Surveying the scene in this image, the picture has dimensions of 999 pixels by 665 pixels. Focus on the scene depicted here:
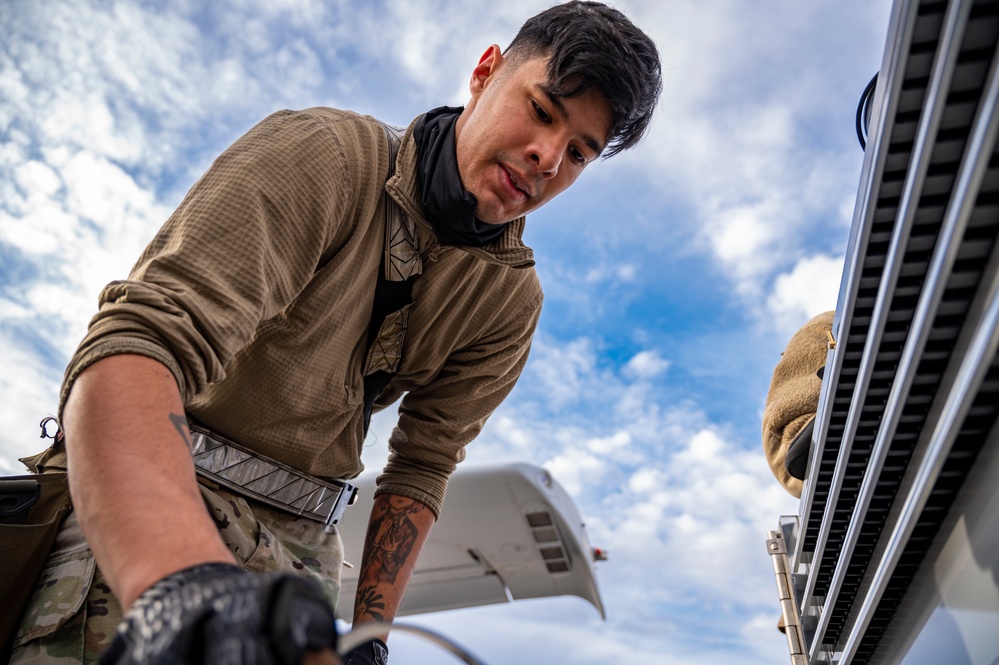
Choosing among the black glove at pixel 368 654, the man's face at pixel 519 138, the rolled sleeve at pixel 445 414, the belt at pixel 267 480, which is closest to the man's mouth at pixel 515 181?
the man's face at pixel 519 138

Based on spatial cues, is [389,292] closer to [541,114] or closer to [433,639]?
[541,114]

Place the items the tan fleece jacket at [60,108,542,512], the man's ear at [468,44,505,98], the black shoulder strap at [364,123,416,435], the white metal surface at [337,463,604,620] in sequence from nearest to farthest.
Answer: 1. the tan fleece jacket at [60,108,542,512]
2. the black shoulder strap at [364,123,416,435]
3. the man's ear at [468,44,505,98]
4. the white metal surface at [337,463,604,620]

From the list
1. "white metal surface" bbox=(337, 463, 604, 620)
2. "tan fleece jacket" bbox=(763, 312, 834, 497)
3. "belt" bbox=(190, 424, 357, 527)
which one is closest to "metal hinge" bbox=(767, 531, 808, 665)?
"tan fleece jacket" bbox=(763, 312, 834, 497)

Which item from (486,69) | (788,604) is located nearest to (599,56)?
(486,69)

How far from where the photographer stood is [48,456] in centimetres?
183

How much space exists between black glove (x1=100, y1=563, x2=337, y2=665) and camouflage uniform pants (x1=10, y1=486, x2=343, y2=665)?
0.94 meters

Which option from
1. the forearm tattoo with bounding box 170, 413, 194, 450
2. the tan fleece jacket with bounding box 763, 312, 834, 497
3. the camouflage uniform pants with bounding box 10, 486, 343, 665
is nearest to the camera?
the forearm tattoo with bounding box 170, 413, 194, 450

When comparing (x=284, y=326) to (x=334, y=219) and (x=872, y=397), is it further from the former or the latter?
(x=872, y=397)

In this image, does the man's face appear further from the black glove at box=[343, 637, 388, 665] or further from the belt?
the black glove at box=[343, 637, 388, 665]

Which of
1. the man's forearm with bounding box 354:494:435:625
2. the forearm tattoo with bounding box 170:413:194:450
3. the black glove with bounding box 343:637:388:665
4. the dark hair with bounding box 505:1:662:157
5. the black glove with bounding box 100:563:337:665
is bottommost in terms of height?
the black glove with bounding box 100:563:337:665

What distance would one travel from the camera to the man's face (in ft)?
6.61

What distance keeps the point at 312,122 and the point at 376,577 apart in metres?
1.35

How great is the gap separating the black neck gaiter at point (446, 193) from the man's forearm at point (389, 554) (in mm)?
934

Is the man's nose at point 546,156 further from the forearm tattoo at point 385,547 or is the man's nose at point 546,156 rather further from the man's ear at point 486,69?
the forearm tattoo at point 385,547
